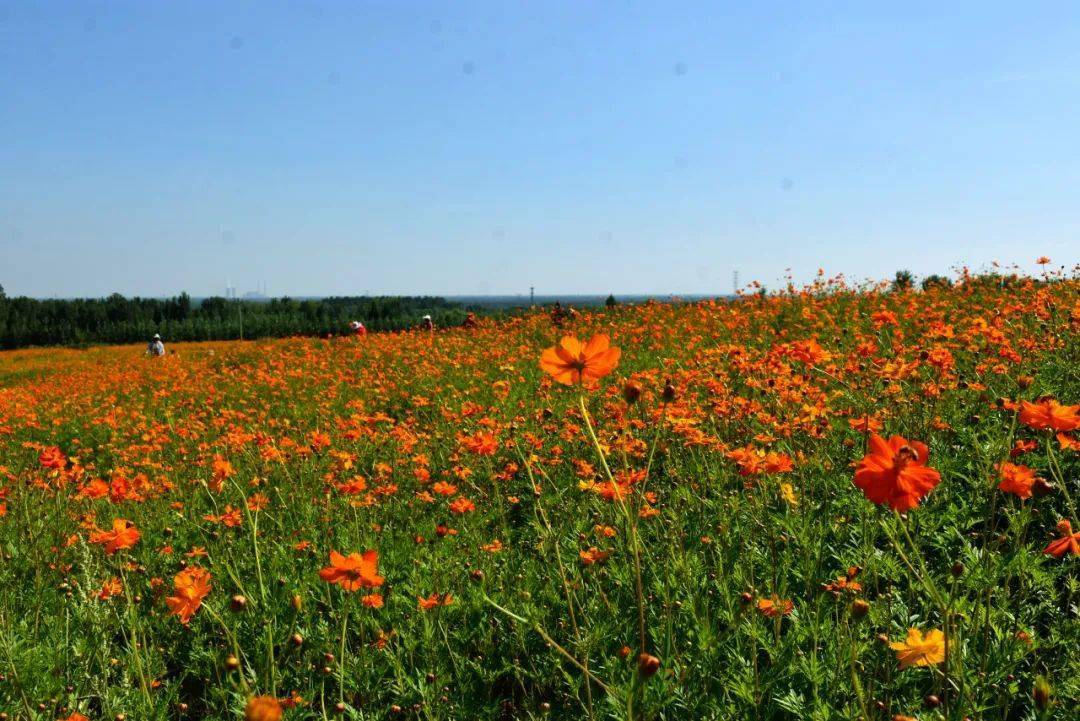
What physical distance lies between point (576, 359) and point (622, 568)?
149cm

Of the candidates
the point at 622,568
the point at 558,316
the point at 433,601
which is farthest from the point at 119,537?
the point at 558,316

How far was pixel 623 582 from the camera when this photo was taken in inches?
99.4

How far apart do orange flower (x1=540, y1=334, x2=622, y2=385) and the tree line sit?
44379 millimetres

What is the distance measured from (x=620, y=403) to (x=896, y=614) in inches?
84.6

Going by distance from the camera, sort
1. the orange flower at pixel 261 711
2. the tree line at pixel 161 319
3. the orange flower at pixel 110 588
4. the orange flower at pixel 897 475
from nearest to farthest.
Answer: the orange flower at pixel 261 711
the orange flower at pixel 897 475
the orange flower at pixel 110 588
the tree line at pixel 161 319

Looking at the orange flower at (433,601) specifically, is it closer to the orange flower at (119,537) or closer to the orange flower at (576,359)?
the orange flower at (119,537)

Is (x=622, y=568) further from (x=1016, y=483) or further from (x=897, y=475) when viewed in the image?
(x=897, y=475)

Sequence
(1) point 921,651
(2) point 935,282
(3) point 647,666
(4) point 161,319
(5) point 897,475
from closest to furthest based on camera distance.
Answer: (3) point 647,666, (5) point 897,475, (1) point 921,651, (2) point 935,282, (4) point 161,319

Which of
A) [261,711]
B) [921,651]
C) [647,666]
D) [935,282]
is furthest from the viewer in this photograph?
[935,282]

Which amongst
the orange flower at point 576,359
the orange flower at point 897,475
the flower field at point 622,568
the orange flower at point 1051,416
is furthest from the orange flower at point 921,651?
the orange flower at point 576,359

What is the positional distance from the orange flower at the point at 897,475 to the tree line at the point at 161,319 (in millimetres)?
44735

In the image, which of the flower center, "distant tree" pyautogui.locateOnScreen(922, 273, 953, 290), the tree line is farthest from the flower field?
the tree line

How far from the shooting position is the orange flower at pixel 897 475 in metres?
1.10

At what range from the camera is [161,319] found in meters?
62.5
